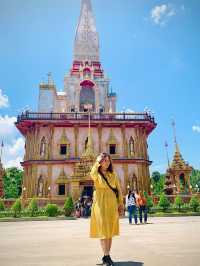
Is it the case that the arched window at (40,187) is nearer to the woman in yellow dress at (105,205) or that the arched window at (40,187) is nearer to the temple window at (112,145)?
the temple window at (112,145)

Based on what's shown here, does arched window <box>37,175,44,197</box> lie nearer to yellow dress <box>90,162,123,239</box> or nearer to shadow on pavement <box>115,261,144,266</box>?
yellow dress <box>90,162,123,239</box>

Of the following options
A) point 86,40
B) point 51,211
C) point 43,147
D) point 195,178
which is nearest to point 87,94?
point 86,40

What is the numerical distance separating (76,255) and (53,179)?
78.9 ft

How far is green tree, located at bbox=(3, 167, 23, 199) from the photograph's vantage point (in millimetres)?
46047

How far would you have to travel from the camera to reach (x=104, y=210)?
13.0 feet

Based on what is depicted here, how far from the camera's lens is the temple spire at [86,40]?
1523 inches

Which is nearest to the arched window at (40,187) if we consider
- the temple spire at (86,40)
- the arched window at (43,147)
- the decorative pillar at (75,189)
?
the arched window at (43,147)

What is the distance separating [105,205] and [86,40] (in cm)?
3903

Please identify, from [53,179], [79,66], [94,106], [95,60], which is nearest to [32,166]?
[53,179]

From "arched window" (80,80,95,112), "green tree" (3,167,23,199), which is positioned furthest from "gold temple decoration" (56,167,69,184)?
"green tree" (3,167,23,199)

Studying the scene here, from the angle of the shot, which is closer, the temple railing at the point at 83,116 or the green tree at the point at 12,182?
the temple railing at the point at 83,116

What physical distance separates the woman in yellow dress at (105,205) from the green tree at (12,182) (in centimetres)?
4513

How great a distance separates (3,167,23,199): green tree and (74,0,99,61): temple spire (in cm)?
2539

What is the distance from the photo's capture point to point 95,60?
38.6 m
